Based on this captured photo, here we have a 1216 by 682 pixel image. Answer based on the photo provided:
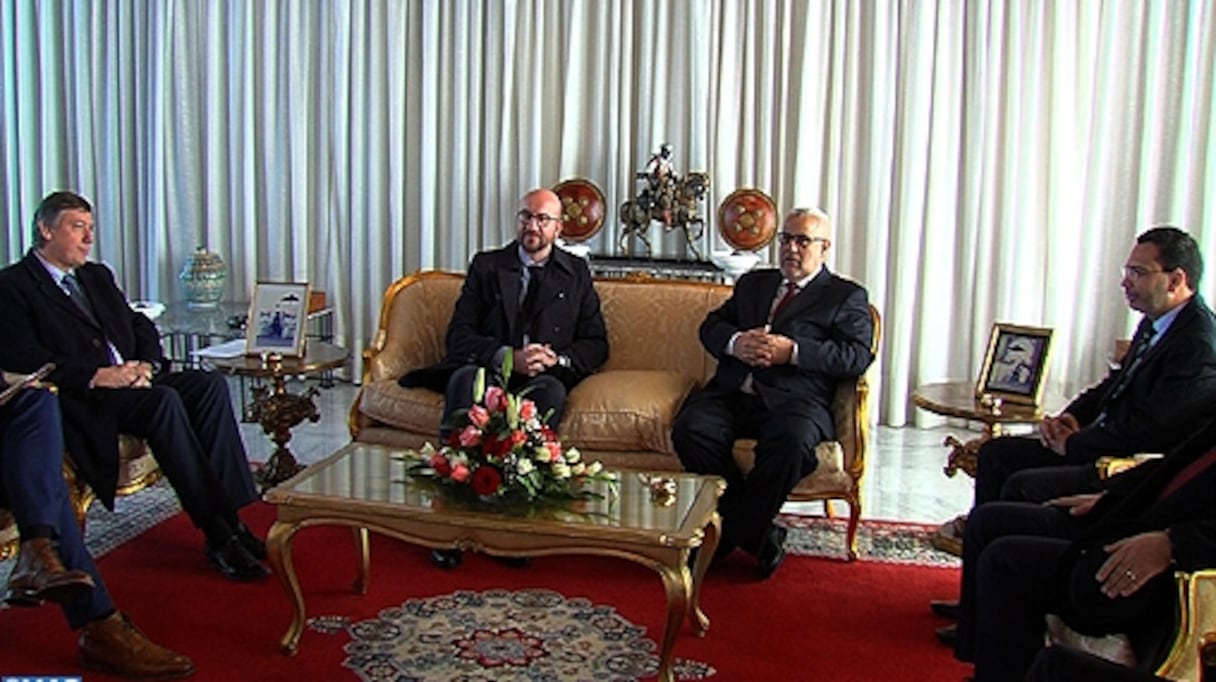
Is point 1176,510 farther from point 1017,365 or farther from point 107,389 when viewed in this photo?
point 107,389

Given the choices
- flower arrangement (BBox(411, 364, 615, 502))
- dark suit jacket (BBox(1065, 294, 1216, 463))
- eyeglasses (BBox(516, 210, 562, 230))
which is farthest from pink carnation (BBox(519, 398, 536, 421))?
dark suit jacket (BBox(1065, 294, 1216, 463))

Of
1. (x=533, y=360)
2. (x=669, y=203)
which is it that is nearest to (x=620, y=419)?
(x=533, y=360)

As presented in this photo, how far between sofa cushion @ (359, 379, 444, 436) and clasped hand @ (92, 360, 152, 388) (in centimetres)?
78

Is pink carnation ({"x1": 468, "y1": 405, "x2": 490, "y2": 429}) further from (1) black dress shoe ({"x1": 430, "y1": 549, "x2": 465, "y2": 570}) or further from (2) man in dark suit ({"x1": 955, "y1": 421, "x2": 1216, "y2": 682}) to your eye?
(2) man in dark suit ({"x1": 955, "y1": 421, "x2": 1216, "y2": 682})

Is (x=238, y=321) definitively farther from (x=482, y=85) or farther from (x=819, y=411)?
(x=819, y=411)

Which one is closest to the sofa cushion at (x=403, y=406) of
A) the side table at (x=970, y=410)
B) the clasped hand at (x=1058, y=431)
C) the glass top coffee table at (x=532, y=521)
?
the glass top coffee table at (x=532, y=521)

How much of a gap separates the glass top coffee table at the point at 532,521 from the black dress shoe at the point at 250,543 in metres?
0.55

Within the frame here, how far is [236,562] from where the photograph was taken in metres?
3.81

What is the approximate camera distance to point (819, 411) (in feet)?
13.5

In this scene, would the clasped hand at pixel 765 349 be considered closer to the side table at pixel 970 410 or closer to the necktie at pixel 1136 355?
the side table at pixel 970 410

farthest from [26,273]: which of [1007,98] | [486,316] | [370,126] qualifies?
[1007,98]

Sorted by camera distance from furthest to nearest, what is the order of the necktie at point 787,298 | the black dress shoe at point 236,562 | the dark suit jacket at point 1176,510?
the necktie at point 787,298, the black dress shoe at point 236,562, the dark suit jacket at point 1176,510

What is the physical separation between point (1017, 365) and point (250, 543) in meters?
2.49

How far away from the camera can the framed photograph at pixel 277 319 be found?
472cm
